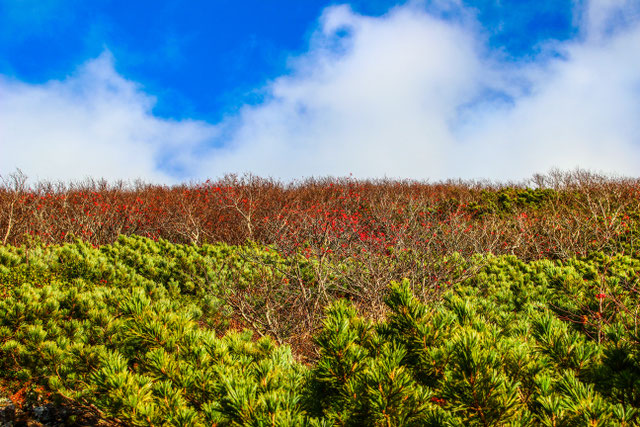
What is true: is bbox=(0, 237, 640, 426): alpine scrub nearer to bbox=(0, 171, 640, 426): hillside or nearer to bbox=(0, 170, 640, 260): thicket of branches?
bbox=(0, 171, 640, 426): hillside

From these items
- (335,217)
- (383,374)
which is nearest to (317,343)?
(383,374)

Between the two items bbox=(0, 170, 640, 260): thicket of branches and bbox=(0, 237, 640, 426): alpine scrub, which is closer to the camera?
bbox=(0, 237, 640, 426): alpine scrub

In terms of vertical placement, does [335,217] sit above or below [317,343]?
above

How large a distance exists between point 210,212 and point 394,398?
474 inches

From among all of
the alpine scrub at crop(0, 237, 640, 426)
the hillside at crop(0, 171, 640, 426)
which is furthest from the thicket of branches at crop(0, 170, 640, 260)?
the alpine scrub at crop(0, 237, 640, 426)

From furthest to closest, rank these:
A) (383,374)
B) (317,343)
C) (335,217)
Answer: (335,217) → (317,343) → (383,374)

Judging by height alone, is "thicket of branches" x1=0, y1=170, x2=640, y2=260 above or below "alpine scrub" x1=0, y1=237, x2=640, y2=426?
above

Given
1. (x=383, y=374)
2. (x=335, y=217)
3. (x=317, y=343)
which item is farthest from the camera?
(x=335, y=217)

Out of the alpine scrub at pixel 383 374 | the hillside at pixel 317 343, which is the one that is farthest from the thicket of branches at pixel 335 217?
the alpine scrub at pixel 383 374

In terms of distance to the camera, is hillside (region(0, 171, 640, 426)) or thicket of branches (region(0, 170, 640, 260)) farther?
thicket of branches (region(0, 170, 640, 260))

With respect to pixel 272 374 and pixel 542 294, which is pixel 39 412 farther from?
pixel 542 294

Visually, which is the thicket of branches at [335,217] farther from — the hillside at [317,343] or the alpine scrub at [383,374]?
the alpine scrub at [383,374]

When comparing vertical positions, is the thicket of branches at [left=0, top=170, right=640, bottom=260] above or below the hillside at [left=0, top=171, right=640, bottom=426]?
above

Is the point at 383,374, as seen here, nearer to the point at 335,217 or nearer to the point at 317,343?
the point at 317,343
